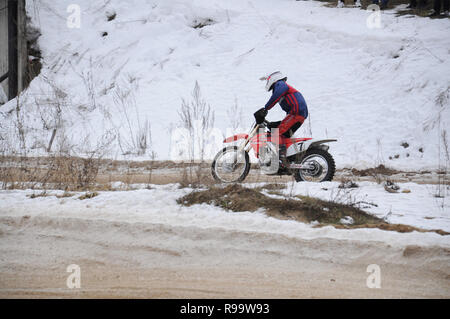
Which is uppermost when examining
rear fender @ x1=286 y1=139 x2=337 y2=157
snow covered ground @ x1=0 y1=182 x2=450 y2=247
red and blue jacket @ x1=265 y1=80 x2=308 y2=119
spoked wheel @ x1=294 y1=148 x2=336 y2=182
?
red and blue jacket @ x1=265 y1=80 x2=308 y2=119

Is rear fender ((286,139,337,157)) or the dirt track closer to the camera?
the dirt track

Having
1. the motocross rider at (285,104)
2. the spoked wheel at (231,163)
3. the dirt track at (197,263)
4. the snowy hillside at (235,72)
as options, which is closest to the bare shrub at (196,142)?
the spoked wheel at (231,163)

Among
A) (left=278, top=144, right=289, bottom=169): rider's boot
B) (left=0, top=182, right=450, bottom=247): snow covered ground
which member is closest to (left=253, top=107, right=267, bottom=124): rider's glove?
(left=278, top=144, right=289, bottom=169): rider's boot

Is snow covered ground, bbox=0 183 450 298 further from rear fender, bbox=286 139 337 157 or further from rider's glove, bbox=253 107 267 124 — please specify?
rider's glove, bbox=253 107 267 124

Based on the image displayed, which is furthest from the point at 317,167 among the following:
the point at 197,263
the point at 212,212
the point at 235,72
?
the point at 235,72

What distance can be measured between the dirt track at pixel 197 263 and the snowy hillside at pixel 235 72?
6.71 metres

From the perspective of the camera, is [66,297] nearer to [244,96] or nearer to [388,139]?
[388,139]

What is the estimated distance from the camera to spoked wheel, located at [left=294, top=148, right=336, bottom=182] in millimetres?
6852

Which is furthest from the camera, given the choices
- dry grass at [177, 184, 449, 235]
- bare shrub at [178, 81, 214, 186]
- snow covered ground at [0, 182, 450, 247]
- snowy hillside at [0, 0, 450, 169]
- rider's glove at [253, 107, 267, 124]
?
snowy hillside at [0, 0, 450, 169]

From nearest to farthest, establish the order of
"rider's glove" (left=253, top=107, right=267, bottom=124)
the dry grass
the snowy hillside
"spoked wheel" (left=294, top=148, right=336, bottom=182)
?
the dry grass < "rider's glove" (left=253, top=107, right=267, bottom=124) < "spoked wheel" (left=294, top=148, right=336, bottom=182) < the snowy hillside

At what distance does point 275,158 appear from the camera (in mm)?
6914

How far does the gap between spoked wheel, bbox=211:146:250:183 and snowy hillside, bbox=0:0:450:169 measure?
411 centimetres

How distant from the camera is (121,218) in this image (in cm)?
454

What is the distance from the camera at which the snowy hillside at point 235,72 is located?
1201 cm
